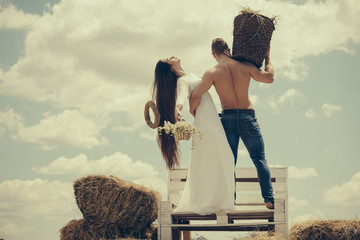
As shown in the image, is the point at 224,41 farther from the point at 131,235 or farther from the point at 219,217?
the point at 131,235

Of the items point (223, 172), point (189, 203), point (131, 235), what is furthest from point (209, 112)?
point (131, 235)

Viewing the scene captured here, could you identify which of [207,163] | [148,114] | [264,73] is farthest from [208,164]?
[264,73]

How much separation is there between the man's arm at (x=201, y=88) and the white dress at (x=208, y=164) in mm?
68

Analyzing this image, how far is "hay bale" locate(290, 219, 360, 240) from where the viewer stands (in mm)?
6215

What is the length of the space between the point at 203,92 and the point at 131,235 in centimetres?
236

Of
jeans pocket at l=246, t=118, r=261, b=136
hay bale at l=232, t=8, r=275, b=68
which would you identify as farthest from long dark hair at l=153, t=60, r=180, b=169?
jeans pocket at l=246, t=118, r=261, b=136

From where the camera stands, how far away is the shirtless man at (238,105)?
6715 mm

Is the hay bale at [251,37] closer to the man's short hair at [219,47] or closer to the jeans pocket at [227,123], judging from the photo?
the man's short hair at [219,47]

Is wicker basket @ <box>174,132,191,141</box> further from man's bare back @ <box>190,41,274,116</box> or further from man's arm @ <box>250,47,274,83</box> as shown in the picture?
man's arm @ <box>250,47,274,83</box>

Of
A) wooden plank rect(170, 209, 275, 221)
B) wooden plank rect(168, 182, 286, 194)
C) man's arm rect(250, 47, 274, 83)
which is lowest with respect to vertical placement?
wooden plank rect(170, 209, 275, 221)

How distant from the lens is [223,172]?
665cm

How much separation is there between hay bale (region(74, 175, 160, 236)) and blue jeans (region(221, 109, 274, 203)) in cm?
159

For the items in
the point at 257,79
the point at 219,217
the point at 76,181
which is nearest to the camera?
the point at 219,217

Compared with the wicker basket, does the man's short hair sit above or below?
above
